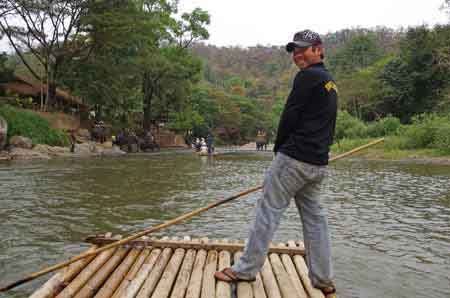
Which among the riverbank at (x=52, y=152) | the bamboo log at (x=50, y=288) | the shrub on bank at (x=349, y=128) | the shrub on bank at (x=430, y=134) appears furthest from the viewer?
the shrub on bank at (x=349, y=128)

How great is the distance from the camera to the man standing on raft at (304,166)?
300 centimetres

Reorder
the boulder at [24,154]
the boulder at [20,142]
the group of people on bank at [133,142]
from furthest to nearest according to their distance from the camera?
the group of people on bank at [133,142] < the boulder at [20,142] < the boulder at [24,154]

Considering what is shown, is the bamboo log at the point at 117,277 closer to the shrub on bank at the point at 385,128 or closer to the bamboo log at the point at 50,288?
the bamboo log at the point at 50,288

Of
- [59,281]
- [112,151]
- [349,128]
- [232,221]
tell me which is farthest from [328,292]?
[349,128]

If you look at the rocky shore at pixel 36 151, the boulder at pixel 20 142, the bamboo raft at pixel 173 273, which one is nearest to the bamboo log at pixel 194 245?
the bamboo raft at pixel 173 273

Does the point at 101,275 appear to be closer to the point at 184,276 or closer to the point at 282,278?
the point at 184,276

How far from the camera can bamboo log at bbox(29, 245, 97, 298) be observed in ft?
9.45

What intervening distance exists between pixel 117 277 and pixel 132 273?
15 centimetres

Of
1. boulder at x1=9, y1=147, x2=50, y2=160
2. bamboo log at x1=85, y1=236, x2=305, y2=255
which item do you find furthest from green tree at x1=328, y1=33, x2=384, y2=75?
bamboo log at x1=85, y1=236, x2=305, y2=255

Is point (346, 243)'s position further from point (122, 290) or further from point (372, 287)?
point (122, 290)

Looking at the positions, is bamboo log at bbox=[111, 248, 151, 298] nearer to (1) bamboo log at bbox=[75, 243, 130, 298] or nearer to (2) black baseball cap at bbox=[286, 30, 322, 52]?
(1) bamboo log at bbox=[75, 243, 130, 298]

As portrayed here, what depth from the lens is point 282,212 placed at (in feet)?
10.2

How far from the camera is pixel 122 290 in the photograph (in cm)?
303

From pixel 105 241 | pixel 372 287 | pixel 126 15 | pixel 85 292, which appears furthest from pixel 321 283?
pixel 126 15
